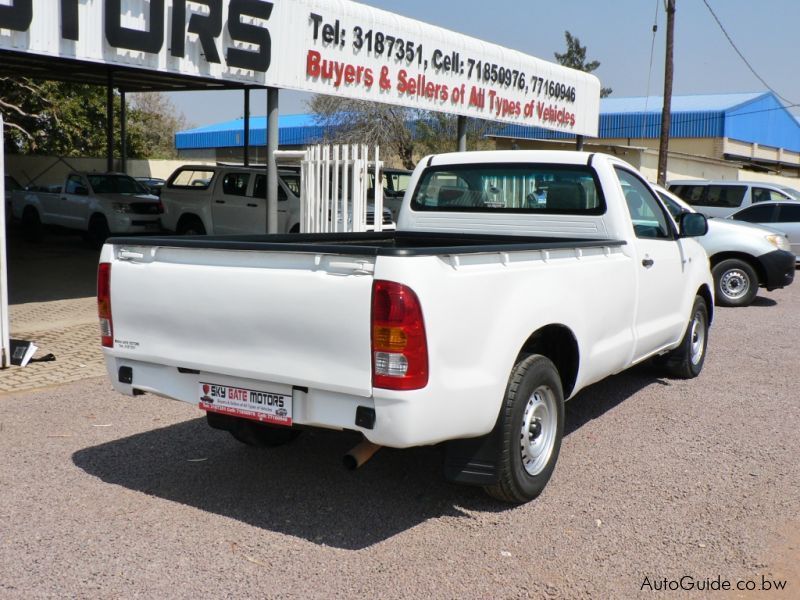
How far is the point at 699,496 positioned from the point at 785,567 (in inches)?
35.2

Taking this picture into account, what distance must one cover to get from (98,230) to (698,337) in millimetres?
15017

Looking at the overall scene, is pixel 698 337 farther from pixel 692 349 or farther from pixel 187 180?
pixel 187 180

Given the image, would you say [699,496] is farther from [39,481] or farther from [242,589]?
[39,481]

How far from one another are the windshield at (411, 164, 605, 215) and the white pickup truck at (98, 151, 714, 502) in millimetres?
200

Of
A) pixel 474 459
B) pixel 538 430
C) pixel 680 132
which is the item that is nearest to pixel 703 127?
pixel 680 132

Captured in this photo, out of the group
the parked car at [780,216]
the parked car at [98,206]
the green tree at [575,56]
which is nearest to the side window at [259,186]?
the parked car at [98,206]

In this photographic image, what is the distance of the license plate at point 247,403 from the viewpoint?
13.8 ft

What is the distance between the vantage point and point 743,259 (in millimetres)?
13266

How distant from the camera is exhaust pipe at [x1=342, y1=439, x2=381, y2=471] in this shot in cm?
412

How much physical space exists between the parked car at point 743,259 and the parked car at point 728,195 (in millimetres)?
6896

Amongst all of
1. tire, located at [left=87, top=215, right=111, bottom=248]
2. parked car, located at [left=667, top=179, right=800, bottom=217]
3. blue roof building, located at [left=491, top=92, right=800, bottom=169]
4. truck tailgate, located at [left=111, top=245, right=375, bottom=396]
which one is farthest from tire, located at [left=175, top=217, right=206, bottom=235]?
blue roof building, located at [left=491, top=92, right=800, bottom=169]

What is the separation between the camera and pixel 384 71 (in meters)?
13.6

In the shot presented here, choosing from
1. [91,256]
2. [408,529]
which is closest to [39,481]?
[408,529]

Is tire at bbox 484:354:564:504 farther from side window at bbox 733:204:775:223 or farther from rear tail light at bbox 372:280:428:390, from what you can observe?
side window at bbox 733:204:775:223
